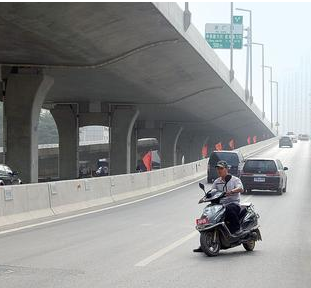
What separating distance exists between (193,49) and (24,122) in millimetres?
9318

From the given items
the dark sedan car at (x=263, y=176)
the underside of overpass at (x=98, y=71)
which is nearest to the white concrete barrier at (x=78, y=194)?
the underside of overpass at (x=98, y=71)

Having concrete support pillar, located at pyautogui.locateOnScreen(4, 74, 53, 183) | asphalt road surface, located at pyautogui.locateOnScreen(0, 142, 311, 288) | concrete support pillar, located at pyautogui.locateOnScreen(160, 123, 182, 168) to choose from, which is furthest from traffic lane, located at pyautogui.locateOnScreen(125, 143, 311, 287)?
concrete support pillar, located at pyautogui.locateOnScreen(160, 123, 182, 168)

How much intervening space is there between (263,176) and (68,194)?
34.6 feet

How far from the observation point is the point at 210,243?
10.1m

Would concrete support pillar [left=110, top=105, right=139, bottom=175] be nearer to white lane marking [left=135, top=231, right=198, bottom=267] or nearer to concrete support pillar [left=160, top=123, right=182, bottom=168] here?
concrete support pillar [left=160, top=123, right=182, bottom=168]

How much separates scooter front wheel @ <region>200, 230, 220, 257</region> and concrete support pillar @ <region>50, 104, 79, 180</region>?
39083 millimetres

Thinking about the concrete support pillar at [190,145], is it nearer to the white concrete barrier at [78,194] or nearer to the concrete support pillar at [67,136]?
the concrete support pillar at [67,136]

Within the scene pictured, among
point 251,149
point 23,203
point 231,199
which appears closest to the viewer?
point 231,199

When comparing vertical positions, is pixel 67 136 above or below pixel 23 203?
above

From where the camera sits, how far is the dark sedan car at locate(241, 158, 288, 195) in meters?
25.6

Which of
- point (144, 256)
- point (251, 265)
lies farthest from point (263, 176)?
point (251, 265)

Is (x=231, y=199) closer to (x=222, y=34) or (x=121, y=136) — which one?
(x=121, y=136)

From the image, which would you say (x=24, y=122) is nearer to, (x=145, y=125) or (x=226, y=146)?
(x=145, y=125)

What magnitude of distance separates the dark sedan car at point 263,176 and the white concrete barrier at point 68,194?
4532 mm
